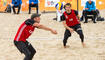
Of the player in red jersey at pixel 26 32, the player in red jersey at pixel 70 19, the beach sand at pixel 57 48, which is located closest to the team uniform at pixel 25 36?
the player in red jersey at pixel 26 32

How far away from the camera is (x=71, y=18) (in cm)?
804

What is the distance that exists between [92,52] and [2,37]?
4.34 m

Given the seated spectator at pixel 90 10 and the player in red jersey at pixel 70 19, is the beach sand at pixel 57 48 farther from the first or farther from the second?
the seated spectator at pixel 90 10

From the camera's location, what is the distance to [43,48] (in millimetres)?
8594

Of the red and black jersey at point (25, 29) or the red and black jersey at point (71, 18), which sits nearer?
the red and black jersey at point (25, 29)

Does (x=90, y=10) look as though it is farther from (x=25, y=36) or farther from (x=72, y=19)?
(x=25, y=36)

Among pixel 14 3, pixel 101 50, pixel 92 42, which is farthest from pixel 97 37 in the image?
pixel 14 3

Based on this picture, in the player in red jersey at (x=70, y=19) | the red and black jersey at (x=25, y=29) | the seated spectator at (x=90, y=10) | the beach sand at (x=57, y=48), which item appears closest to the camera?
the red and black jersey at (x=25, y=29)

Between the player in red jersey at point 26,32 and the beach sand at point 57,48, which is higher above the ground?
the player in red jersey at point 26,32

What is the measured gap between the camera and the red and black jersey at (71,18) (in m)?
8.00

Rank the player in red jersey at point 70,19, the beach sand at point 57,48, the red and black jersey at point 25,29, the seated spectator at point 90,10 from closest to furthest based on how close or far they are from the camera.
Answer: the red and black jersey at point 25,29 → the beach sand at point 57,48 → the player in red jersey at point 70,19 → the seated spectator at point 90,10

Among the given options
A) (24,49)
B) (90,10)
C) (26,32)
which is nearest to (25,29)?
(26,32)

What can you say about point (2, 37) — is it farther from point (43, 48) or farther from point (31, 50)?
point (31, 50)

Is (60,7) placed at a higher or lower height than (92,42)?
higher
